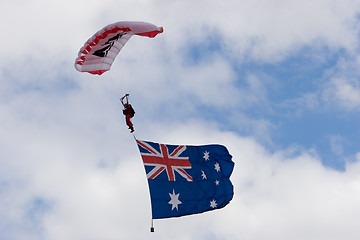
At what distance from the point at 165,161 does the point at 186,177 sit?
135 cm

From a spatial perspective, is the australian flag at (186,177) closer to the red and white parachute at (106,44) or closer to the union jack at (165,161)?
the union jack at (165,161)

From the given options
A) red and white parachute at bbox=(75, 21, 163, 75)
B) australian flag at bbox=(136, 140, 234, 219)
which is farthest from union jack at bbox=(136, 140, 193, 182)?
red and white parachute at bbox=(75, 21, 163, 75)

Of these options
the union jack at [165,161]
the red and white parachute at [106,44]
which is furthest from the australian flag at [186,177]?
the red and white parachute at [106,44]

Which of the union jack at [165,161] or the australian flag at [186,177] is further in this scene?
the union jack at [165,161]

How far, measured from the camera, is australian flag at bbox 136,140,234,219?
1032 inches

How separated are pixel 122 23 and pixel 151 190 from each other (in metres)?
6.71

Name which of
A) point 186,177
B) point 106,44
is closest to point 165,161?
point 186,177

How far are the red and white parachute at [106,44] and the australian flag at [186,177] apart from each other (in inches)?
163

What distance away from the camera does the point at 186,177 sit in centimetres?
2822

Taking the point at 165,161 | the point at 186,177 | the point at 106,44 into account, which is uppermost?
the point at 106,44

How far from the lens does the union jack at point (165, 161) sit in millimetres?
26578

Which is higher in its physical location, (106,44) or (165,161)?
(106,44)

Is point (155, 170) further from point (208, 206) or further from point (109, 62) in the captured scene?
point (109, 62)

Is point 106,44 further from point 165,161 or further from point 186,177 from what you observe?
point 186,177
